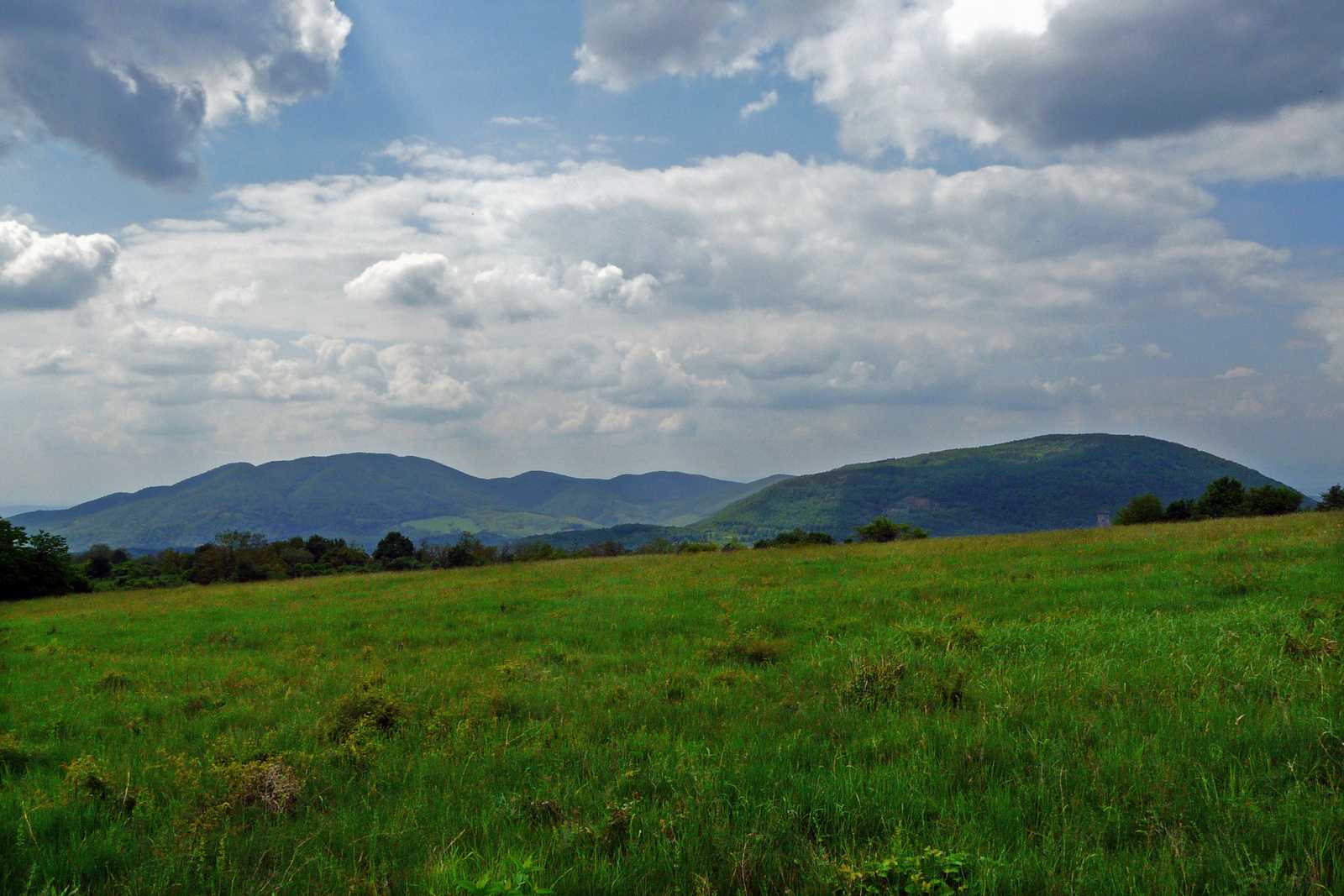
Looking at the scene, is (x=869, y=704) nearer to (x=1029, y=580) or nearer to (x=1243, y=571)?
(x=1029, y=580)

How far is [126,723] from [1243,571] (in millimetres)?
21918

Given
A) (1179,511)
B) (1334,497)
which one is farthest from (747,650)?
(1179,511)

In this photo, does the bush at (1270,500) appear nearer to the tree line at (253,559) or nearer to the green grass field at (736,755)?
the tree line at (253,559)

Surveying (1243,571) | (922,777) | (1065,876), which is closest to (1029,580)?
(1243,571)

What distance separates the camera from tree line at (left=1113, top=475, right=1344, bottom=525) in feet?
158

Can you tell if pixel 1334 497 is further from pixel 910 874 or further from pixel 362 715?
pixel 362 715

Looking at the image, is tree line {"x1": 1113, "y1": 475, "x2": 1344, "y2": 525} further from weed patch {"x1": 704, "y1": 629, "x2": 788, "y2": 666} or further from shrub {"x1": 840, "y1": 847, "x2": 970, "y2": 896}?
shrub {"x1": 840, "y1": 847, "x2": 970, "y2": 896}

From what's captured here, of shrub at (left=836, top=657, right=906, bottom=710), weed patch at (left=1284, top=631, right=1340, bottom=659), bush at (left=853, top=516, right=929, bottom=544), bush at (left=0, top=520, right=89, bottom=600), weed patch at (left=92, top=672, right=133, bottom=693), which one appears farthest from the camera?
bush at (left=853, top=516, right=929, bottom=544)

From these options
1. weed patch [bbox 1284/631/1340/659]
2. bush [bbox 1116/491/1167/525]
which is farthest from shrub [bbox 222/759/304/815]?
bush [bbox 1116/491/1167/525]

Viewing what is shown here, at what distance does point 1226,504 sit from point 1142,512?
20.9 ft

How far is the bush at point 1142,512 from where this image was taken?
55050 mm

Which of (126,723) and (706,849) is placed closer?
(706,849)

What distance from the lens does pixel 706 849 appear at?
459 cm

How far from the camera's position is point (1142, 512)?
57.1 meters
